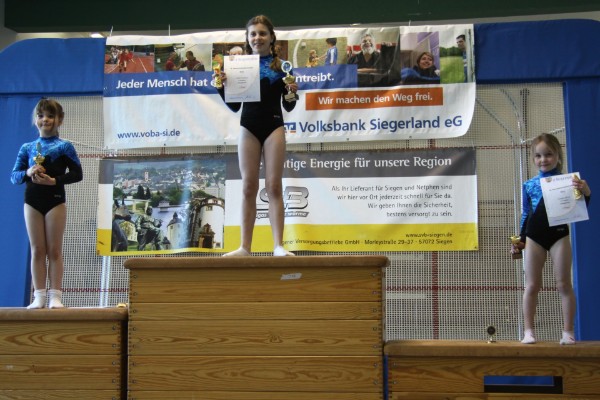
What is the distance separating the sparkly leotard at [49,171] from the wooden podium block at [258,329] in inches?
41.5

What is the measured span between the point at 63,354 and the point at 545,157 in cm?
299

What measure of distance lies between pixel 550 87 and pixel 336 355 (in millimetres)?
3469

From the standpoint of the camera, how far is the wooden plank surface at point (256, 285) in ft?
11.2

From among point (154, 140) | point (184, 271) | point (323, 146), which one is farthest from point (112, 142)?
point (184, 271)

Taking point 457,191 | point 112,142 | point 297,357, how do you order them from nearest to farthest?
point 297,357 < point 457,191 < point 112,142

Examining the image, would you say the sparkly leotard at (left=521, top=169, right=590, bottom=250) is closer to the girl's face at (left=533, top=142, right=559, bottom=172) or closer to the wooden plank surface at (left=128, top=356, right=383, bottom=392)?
the girl's face at (left=533, top=142, right=559, bottom=172)

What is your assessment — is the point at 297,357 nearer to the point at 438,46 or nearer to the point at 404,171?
the point at 404,171

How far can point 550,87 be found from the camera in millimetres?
5574

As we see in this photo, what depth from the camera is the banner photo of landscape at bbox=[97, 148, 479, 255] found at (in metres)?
5.50

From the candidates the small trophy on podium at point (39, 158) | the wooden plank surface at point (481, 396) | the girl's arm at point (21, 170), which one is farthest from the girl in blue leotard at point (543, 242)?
the girl's arm at point (21, 170)

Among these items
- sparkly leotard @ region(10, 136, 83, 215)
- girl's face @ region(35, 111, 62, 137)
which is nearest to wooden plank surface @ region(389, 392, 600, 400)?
sparkly leotard @ region(10, 136, 83, 215)

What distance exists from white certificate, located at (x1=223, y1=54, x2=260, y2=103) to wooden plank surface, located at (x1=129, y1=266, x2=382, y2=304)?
1112 millimetres

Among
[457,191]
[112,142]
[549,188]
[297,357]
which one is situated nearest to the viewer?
[297,357]

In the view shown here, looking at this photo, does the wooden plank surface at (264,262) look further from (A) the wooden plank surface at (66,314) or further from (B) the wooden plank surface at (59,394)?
(B) the wooden plank surface at (59,394)
